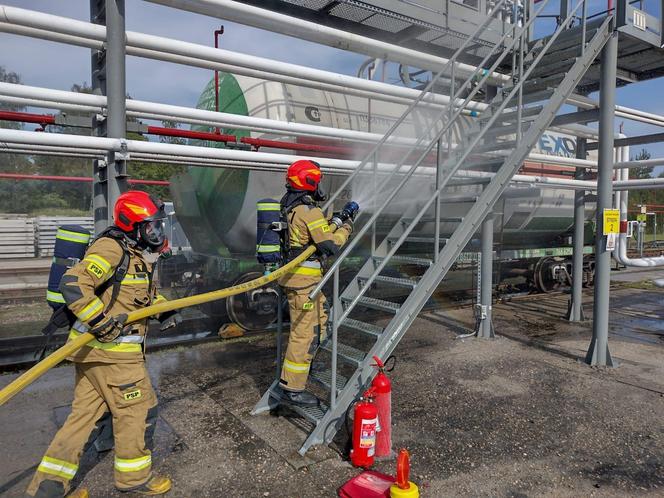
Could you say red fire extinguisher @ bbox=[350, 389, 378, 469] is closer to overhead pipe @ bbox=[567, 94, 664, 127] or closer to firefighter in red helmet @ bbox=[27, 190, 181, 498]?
firefighter in red helmet @ bbox=[27, 190, 181, 498]

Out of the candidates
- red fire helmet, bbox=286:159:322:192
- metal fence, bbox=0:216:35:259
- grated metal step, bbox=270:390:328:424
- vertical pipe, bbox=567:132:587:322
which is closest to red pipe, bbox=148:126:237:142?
red fire helmet, bbox=286:159:322:192

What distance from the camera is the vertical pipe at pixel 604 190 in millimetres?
5621

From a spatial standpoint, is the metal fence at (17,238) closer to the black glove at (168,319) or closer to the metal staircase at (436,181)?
the metal staircase at (436,181)

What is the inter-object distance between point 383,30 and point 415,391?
4163mm

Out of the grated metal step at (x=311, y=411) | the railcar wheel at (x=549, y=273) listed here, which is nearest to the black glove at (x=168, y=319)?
the grated metal step at (x=311, y=411)

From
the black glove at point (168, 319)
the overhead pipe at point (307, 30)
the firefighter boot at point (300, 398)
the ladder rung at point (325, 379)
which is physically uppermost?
the overhead pipe at point (307, 30)

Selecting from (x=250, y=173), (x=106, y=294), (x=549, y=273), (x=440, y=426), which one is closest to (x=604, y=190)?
(x=440, y=426)

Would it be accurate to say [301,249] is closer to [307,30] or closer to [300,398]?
[300,398]

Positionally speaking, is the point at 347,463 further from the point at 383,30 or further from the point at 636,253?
the point at 636,253

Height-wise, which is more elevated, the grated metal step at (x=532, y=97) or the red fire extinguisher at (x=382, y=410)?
the grated metal step at (x=532, y=97)

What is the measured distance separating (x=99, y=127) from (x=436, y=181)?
10.3 feet

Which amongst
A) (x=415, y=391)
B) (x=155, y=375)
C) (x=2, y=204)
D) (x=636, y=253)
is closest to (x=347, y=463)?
(x=415, y=391)

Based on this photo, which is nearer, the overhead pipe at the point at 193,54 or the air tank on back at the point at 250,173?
the overhead pipe at the point at 193,54

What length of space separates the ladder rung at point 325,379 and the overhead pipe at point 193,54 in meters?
2.98
